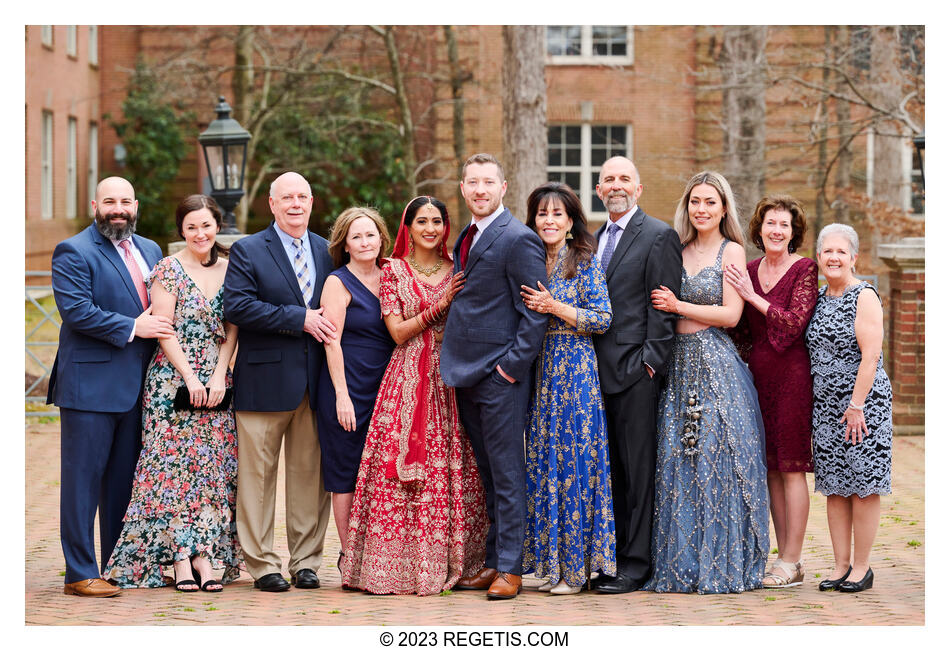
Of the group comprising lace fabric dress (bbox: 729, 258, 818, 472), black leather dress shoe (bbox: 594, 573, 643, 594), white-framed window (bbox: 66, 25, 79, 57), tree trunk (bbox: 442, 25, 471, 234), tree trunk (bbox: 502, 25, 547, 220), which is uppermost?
white-framed window (bbox: 66, 25, 79, 57)

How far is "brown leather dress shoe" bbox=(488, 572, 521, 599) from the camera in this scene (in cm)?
574

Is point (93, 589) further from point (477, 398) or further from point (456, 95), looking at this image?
point (456, 95)

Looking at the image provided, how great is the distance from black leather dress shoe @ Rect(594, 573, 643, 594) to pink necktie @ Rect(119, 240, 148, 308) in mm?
2888

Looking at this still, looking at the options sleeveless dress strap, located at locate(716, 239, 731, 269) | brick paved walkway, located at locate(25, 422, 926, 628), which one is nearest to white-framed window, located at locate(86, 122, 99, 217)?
brick paved walkway, located at locate(25, 422, 926, 628)

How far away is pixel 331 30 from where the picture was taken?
23094 millimetres

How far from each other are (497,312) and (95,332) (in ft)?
6.87

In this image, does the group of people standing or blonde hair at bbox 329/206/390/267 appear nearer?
the group of people standing

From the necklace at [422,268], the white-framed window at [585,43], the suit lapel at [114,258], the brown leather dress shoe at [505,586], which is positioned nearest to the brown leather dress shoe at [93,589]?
the suit lapel at [114,258]

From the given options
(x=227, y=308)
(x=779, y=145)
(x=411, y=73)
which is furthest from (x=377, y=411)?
(x=411, y=73)

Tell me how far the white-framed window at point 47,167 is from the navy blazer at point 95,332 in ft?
60.7

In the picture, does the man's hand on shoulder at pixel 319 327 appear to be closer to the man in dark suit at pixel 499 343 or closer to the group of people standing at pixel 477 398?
the group of people standing at pixel 477 398

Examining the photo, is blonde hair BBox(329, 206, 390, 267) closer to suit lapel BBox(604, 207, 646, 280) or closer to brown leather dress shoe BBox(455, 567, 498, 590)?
suit lapel BBox(604, 207, 646, 280)

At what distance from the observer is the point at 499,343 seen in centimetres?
577

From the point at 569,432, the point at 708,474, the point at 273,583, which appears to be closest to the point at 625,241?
the point at 569,432
